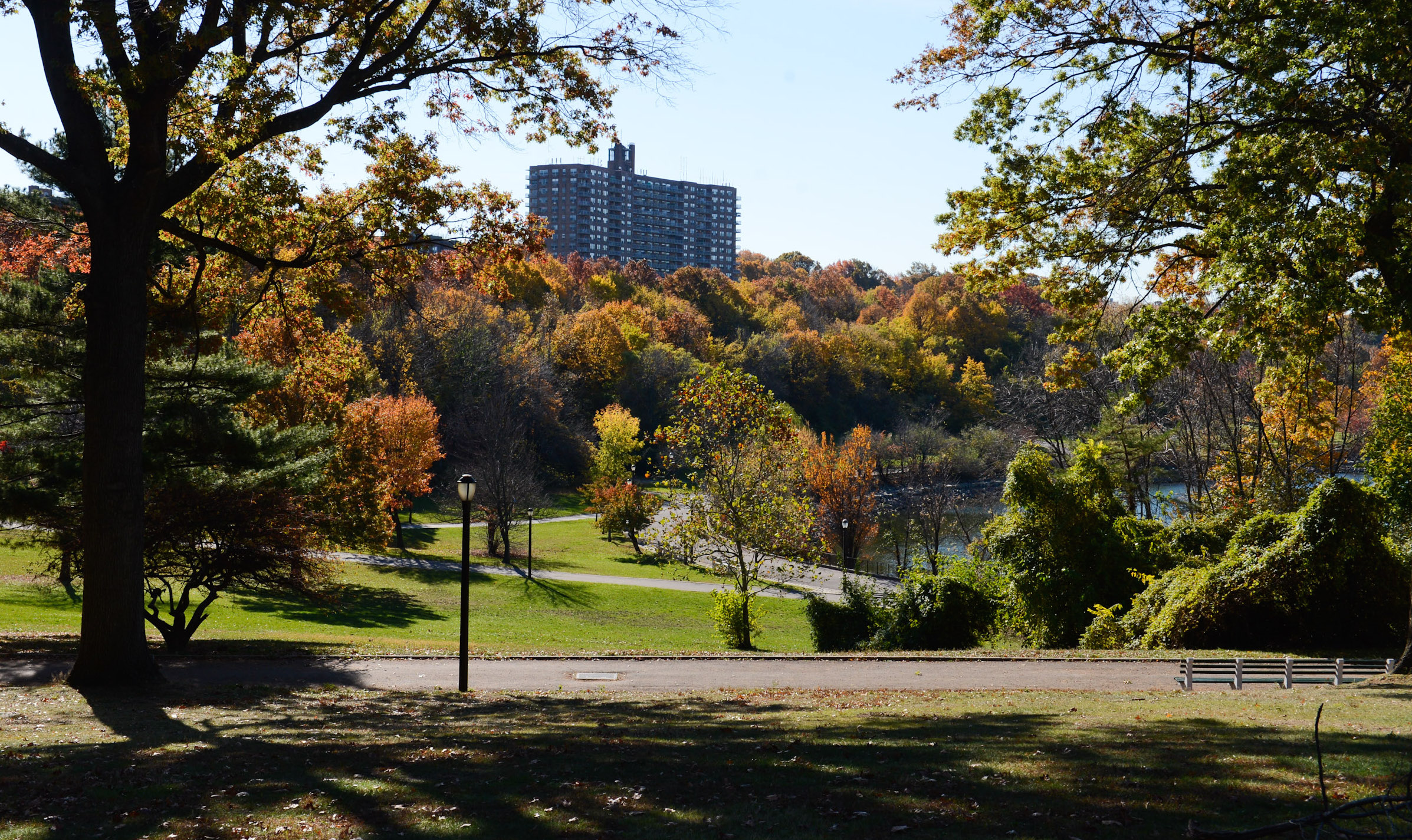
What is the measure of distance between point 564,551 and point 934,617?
29232mm

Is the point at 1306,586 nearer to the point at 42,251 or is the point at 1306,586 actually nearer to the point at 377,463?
the point at 42,251

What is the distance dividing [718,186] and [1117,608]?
17749 centimetres

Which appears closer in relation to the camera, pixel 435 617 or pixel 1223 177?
pixel 1223 177

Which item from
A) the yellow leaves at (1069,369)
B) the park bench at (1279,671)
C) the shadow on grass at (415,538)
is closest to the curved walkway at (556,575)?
the shadow on grass at (415,538)

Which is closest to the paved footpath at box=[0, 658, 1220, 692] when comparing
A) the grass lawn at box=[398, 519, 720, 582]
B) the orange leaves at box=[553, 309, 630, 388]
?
the grass lawn at box=[398, 519, 720, 582]

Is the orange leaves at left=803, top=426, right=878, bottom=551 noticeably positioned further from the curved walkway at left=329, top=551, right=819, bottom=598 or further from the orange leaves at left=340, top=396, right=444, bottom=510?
the orange leaves at left=340, top=396, right=444, bottom=510

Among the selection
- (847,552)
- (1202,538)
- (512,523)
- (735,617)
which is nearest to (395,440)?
(512,523)

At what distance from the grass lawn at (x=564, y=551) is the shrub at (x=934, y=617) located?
18246mm

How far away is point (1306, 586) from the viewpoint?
49.1 ft

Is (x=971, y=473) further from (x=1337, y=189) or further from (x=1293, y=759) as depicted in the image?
(x=1293, y=759)

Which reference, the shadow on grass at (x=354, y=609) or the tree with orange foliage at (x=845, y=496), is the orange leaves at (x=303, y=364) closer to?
the shadow on grass at (x=354, y=609)

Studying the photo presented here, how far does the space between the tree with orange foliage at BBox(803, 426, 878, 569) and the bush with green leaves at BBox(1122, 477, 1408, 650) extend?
2779 centimetres

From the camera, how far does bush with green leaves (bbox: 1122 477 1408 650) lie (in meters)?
14.9

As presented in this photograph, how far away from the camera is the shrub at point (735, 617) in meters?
21.4
